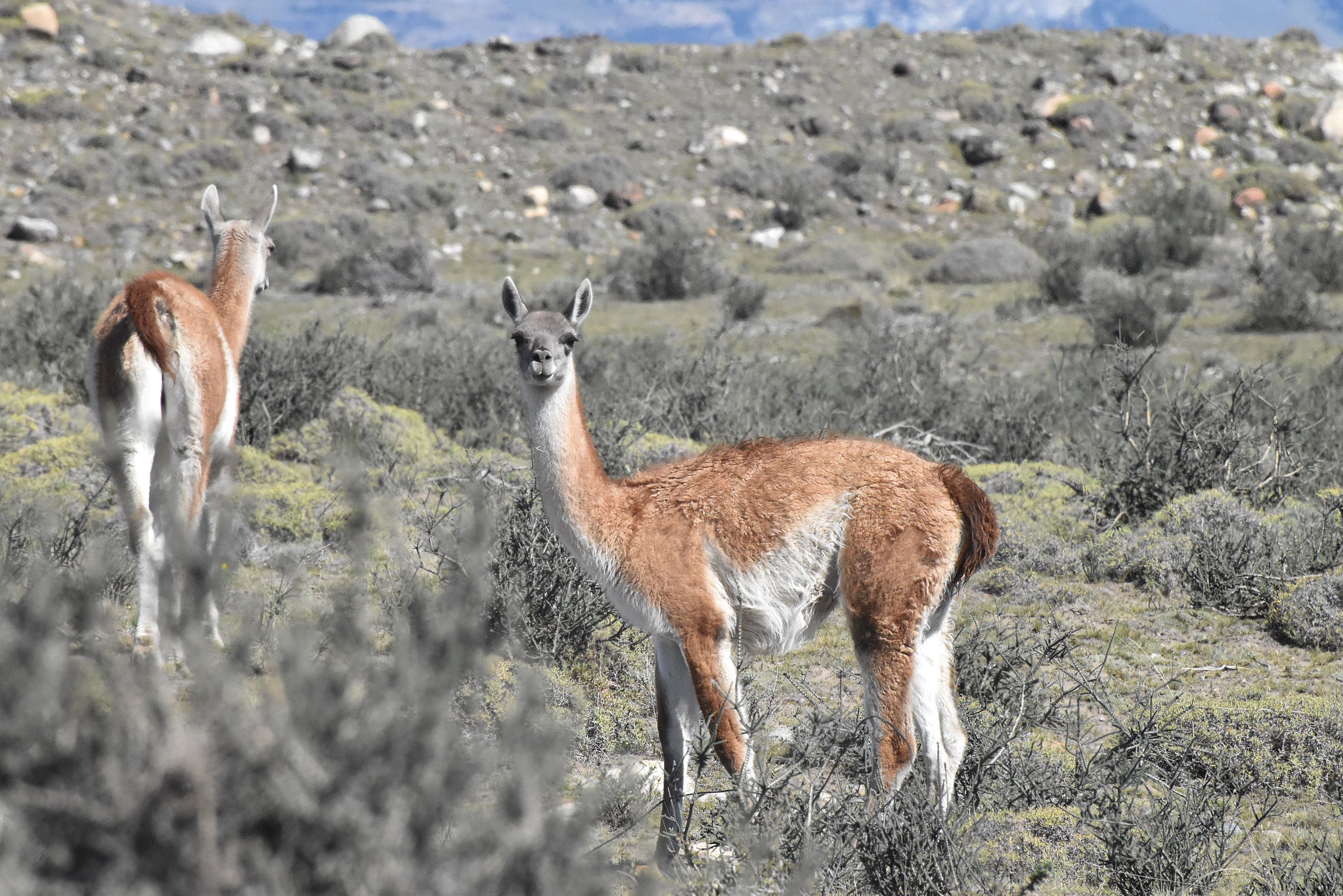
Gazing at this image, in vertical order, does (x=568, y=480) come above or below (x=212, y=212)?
below

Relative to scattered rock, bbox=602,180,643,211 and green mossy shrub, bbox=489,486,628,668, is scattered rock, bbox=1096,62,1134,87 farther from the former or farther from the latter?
green mossy shrub, bbox=489,486,628,668

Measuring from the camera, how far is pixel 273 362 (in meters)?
9.00

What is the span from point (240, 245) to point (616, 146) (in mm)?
24881

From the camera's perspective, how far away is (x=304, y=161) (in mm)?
25266

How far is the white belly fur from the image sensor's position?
12.6 feet

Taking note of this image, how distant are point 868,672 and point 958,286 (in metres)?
17.1

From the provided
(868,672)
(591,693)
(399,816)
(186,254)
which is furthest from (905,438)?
(186,254)

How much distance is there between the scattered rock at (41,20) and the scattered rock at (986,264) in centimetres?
2488

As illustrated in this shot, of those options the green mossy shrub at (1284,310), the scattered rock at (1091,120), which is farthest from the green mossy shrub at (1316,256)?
the scattered rock at (1091,120)

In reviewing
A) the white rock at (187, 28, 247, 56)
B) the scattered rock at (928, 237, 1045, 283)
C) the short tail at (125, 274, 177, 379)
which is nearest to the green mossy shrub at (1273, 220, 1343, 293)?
the scattered rock at (928, 237, 1045, 283)

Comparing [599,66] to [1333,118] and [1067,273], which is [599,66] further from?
[1333,118]

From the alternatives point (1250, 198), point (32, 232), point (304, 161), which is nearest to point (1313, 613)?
point (32, 232)

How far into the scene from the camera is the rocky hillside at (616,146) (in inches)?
845

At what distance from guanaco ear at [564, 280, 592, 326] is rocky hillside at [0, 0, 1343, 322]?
14061 mm
